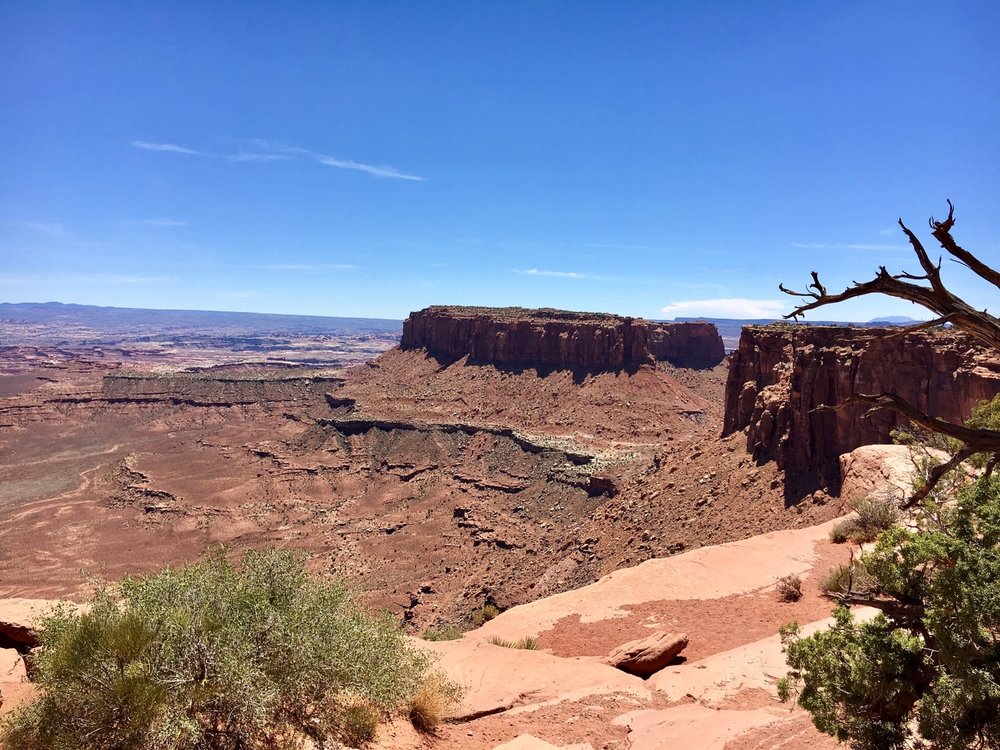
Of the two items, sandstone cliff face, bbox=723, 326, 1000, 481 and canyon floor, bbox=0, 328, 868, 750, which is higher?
sandstone cliff face, bbox=723, 326, 1000, 481

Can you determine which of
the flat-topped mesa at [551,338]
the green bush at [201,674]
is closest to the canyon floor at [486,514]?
the green bush at [201,674]

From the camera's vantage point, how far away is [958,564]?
5598 mm

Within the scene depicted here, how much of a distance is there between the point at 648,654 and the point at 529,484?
39.6m

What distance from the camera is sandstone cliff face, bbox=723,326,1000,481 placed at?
22.7m

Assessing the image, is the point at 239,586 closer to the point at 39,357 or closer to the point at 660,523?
the point at 660,523

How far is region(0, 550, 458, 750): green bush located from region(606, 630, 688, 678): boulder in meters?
5.62

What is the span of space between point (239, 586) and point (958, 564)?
8966 mm

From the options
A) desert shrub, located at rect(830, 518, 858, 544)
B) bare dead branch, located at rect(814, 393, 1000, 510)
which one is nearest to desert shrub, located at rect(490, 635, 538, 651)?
desert shrub, located at rect(830, 518, 858, 544)

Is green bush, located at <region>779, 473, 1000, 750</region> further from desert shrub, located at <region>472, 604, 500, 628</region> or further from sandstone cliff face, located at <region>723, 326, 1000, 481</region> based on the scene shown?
desert shrub, located at <region>472, 604, 500, 628</region>

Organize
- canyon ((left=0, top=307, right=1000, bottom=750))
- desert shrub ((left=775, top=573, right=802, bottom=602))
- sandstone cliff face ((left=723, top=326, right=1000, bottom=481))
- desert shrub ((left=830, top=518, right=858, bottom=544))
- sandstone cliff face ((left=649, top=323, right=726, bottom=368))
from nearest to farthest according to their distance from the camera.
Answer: canyon ((left=0, top=307, right=1000, bottom=750))
desert shrub ((left=775, top=573, right=802, bottom=602))
desert shrub ((left=830, top=518, right=858, bottom=544))
sandstone cliff face ((left=723, top=326, right=1000, bottom=481))
sandstone cliff face ((left=649, top=323, right=726, bottom=368))

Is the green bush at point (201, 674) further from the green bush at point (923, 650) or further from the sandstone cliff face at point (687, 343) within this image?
the sandstone cliff face at point (687, 343)

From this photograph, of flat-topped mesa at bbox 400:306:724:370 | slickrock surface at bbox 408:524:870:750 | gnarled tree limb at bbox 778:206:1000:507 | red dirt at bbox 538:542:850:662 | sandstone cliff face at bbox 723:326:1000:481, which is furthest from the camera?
flat-topped mesa at bbox 400:306:724:370

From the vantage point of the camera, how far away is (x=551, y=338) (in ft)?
261

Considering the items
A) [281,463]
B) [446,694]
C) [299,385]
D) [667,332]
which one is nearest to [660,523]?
[446,694]
